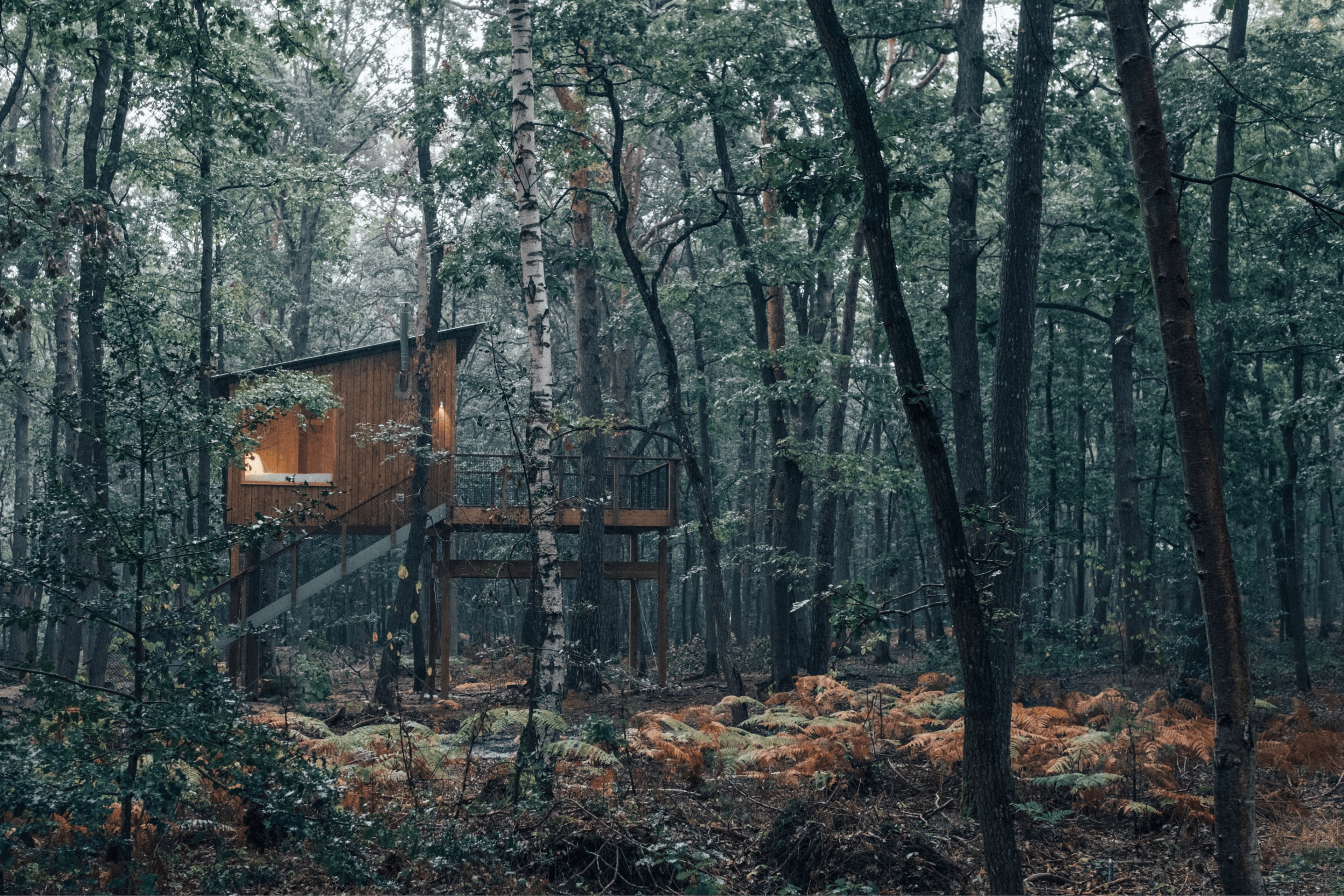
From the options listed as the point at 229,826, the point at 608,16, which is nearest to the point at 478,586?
the point at 608,16

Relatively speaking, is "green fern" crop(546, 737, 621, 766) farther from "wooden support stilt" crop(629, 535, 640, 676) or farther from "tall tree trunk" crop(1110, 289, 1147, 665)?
"tall tree trunk" crop(1110, 289, 1147, 665)

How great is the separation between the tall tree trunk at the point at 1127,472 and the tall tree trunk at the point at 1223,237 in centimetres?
384

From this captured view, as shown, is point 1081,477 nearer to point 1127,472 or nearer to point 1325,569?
point 1127,472

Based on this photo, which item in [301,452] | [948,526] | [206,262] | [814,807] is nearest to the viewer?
[948,526]

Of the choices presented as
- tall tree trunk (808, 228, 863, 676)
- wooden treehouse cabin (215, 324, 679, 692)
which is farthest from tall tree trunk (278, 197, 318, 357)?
tall tree trunk (808, 228, 863, 676)

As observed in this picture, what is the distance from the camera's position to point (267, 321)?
3023 centimetres

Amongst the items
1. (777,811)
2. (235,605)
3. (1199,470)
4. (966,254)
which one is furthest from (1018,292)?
(235,605)

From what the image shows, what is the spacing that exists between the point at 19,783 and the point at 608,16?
11496 mm

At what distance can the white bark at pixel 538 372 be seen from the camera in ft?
28.2

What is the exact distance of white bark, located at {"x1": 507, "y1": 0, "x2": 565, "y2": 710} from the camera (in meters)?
8.59

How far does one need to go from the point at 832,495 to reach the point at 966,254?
27.1 feet

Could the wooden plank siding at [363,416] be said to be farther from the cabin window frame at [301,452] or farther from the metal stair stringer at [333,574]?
the metal stair stringer at [333,574]

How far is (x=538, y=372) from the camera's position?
9.25m

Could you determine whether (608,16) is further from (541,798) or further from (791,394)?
(541,798)
